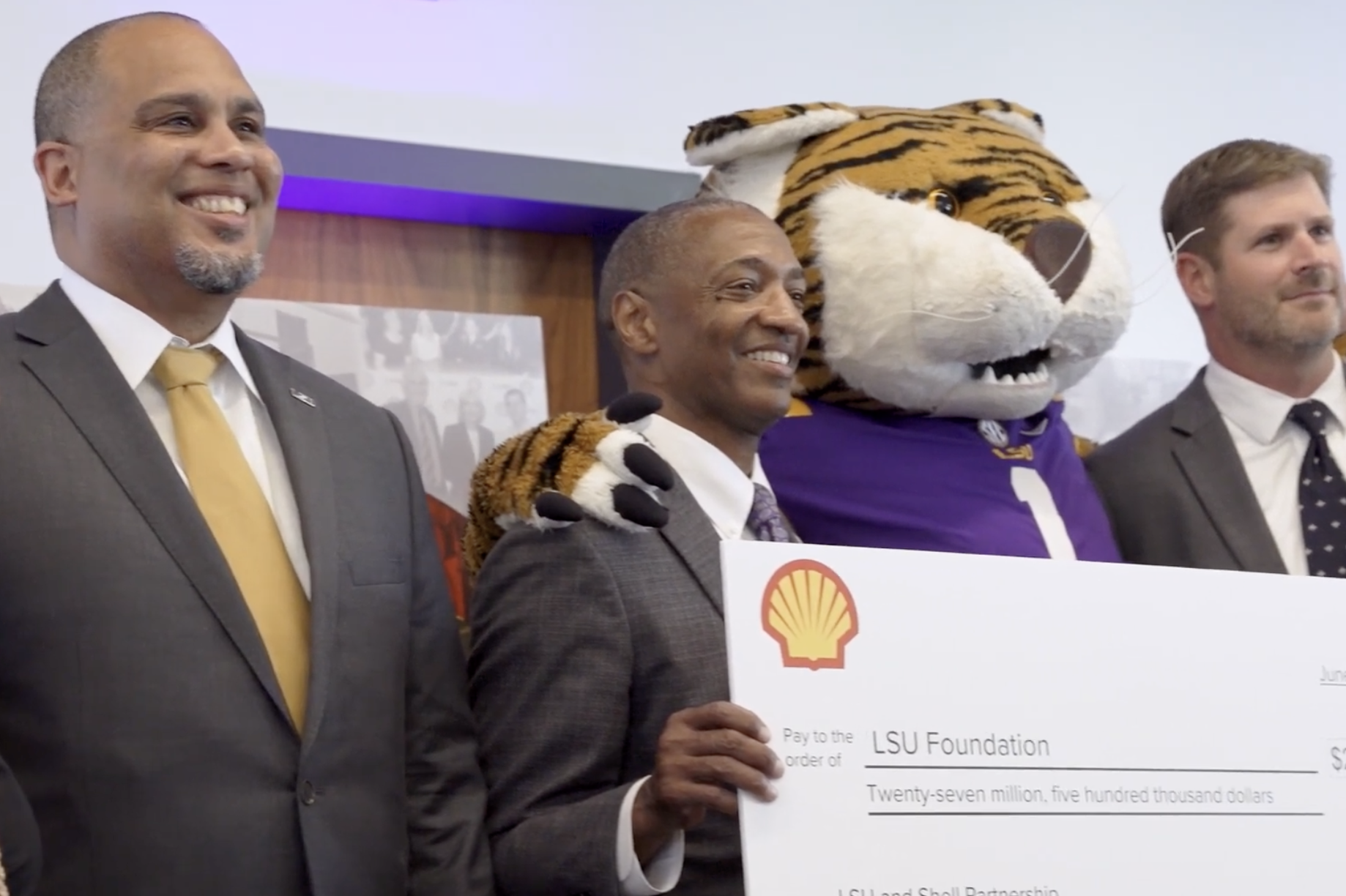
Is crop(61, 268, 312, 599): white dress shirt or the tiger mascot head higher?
the tiger mascot head

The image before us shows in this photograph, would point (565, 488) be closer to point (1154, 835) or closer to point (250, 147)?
point (250, 147)

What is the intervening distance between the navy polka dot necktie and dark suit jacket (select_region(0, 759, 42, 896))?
1828mm

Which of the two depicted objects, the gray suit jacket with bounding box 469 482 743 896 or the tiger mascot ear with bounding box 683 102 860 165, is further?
the tiger mascot ear with bounding box 683 102 860 165

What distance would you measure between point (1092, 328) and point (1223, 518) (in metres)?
0.33

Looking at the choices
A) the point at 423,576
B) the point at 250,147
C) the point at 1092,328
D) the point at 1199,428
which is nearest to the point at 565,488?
the point at 423,576

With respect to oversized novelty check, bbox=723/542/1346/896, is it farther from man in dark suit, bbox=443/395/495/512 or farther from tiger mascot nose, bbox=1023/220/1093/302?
man in dark suit, bbox=443/395/495/512

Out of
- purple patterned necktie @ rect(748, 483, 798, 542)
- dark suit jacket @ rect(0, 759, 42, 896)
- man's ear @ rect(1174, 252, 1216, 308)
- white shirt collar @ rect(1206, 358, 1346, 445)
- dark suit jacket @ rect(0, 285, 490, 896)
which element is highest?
man's ear @ rect(1174, 252, 1216, 308)

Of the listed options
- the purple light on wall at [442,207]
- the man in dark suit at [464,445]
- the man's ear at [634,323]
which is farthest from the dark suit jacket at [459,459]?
the man's ear at [634,323]

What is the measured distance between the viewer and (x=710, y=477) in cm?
236

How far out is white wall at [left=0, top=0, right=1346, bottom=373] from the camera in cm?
312

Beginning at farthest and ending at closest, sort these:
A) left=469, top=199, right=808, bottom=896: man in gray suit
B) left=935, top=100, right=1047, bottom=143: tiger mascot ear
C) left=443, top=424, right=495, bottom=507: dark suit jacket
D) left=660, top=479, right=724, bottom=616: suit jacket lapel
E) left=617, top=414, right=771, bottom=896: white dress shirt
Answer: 1. left=443, top=424, right=495, bottom=507: dark suit jacket
2. left=935, top=100, right=1047, bottom=143: tiger mascot ear
3. left=617, top=414, right=771, bottom=896: white dress shirt
4. left=660, top=479, right=724, bottom=616: suit jacket lapel
5. left=469, top=199, right=808, bottom=896: man in gray suit

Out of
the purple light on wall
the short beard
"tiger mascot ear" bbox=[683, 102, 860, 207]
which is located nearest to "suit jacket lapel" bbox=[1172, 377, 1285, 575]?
"tiger mascot ear" bbox=[683, 102, 860, 207]

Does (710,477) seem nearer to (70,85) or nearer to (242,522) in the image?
(242,522)

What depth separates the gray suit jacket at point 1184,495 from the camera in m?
2.73
